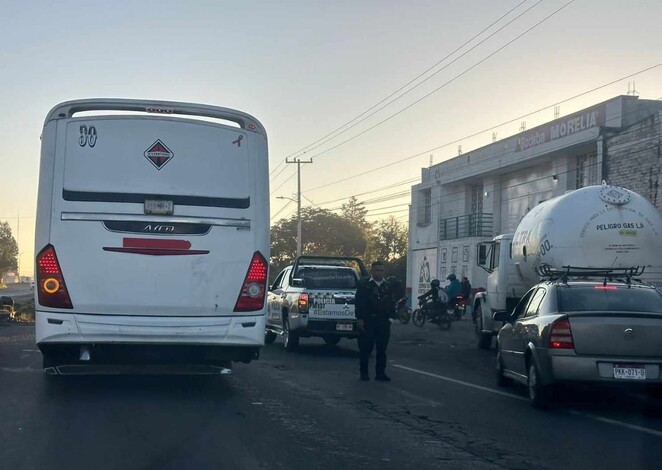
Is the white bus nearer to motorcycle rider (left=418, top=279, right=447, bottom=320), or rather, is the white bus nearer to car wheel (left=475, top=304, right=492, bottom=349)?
car wheel (left=475, top=304, right=492, bottom=349)

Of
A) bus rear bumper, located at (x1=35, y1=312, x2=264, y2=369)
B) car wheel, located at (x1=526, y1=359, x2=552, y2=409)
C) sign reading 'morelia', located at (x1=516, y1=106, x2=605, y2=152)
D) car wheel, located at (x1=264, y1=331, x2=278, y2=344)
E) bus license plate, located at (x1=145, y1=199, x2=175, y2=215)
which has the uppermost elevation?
sign reading 'morelia', located at (x1=516, y1=106, x2=605, y2=152)

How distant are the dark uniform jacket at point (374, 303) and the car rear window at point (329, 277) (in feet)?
17.2

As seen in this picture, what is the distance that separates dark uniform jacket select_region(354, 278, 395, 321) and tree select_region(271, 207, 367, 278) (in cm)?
5800

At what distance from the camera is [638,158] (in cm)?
2952

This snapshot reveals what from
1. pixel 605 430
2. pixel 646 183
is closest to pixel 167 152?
pixel 605 430

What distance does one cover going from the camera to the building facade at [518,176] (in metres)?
30.0

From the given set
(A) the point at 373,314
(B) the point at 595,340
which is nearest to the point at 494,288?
(A) the point at 373,314

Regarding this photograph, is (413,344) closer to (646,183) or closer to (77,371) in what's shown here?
(646,183)

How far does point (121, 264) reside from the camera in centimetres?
1038

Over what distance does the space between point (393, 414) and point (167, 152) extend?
13.1 ft

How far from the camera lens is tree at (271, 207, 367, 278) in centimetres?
7312

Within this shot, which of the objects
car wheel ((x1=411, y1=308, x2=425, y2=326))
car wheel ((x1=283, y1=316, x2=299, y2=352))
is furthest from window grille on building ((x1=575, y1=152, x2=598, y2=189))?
car wheel ((x1=283, y1=316, x2=299, y2=352))

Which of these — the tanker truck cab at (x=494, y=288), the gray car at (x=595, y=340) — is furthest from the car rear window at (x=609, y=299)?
the tanker truck cab at (x=494, y=288)

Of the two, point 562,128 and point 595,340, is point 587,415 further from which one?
point 562,128
